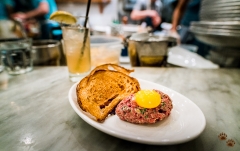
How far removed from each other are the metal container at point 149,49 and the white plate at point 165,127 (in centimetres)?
69

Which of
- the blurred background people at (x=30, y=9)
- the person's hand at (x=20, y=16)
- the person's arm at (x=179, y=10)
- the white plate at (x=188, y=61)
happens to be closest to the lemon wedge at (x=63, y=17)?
the white plate at (x=188, y=61)

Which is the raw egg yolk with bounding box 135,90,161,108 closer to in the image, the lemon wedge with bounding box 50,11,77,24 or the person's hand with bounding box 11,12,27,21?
the lemon wedge with bounding box 50,11,77,24

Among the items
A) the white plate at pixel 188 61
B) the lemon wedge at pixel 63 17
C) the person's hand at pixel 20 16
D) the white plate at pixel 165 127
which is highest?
the person's hand at pixel 20 16

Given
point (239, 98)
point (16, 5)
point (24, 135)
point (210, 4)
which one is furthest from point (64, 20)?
point (16, 5)

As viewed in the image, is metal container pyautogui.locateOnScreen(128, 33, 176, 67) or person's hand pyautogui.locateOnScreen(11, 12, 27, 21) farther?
person's hand pyautogui.locateOnScreen(11, 12, 27, 21)

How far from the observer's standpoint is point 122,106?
57 centimetres

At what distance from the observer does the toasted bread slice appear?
1.94 feet

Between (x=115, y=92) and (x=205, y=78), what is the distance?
0.75m

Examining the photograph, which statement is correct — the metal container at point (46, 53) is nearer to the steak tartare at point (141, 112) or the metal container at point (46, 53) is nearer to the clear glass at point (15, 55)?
the clear glass at point (15, 55)

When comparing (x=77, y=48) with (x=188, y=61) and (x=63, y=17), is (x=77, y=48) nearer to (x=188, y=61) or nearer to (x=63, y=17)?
(x=63, y=17)

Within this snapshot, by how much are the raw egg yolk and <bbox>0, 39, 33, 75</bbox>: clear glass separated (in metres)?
1.01

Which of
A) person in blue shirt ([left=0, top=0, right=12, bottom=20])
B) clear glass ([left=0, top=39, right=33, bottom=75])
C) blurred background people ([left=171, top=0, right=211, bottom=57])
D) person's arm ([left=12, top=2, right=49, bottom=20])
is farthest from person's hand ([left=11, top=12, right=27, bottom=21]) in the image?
blurred background people ([left=171, top=0, right=211, bottom=57])

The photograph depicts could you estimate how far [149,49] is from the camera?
50.2 inches

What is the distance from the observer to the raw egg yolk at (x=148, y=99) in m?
0.55
